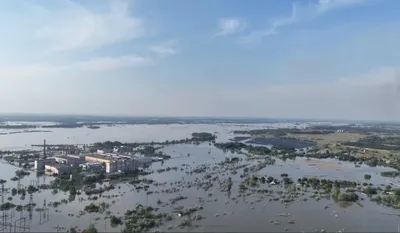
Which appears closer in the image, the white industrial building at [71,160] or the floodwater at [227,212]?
the floodwater at [227,212]

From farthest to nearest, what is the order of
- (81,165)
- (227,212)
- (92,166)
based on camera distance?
(81,165) → (92,166) → (227,212)

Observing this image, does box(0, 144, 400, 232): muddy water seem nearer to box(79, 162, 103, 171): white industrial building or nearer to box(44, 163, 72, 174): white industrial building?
box(44, 163, 72, 174): white industrial building

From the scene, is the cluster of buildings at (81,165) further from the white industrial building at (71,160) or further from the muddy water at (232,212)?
the muddy water at (232,212)

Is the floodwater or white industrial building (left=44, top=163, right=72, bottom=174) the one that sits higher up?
white industrial building (left=44, top=163, right=72, bottom=174)

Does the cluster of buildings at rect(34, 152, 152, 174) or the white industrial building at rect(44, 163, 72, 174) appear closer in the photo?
the white industrial building at rect(44, 163, 72, 174)

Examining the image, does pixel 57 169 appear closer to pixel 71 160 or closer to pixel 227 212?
pixel 71 160

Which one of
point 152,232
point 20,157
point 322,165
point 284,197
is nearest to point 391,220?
point 284,197

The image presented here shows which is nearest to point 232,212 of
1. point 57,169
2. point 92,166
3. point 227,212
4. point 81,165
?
point 227,212

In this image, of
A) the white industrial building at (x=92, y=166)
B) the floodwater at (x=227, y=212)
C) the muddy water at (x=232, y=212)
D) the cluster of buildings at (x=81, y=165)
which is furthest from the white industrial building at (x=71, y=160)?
the muddy water at (x=232, y=212)

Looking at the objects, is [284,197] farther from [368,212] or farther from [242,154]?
[242,154]

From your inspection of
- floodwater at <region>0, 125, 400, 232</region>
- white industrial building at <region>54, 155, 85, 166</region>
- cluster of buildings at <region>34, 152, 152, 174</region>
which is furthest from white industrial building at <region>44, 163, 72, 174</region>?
white industrial building at <region>54, 155, 85, 166</region>

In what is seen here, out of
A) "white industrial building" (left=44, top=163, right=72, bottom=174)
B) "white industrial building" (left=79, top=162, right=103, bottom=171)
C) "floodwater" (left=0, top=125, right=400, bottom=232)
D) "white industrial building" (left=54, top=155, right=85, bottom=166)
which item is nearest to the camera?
"floodwater" (left=0, top=125, right=400, bottom=232)
